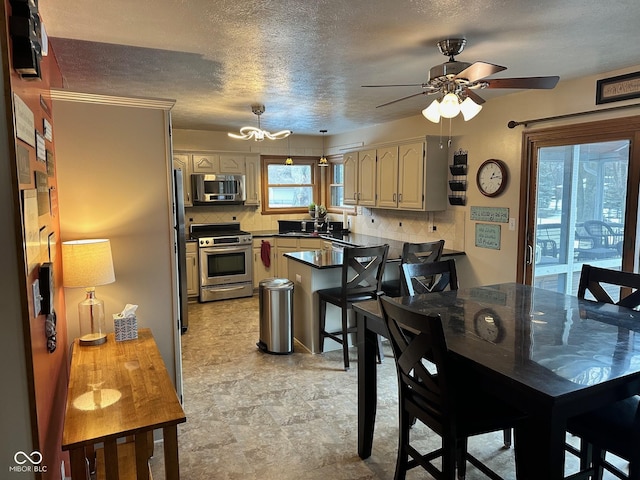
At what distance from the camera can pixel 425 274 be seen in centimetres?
283

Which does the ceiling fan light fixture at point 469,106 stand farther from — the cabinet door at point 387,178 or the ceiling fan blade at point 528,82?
the cabinet door at point 387,178

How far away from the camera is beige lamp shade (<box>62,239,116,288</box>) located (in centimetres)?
217

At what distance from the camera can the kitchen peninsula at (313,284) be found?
154 inches

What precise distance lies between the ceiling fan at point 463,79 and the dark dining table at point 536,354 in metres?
1.19

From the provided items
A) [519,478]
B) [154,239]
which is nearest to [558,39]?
[519,478]

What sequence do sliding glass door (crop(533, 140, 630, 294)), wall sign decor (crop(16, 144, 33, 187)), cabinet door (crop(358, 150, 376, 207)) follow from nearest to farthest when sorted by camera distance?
wall sign decor (crop(16, 144, 33, 187))
sliding glass door (crop(533, 140, 630, 294))
cabinet door (crop(358, 150, 376, 207))

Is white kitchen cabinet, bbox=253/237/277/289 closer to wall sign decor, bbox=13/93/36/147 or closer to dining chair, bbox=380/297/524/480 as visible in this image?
dining chair, bbox=380/297/524/480

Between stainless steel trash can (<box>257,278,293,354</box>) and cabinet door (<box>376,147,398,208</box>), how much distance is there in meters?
1.78

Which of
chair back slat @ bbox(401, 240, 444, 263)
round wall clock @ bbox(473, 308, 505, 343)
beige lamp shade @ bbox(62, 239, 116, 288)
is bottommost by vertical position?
round wall clock @ bbox(473, 308, 505, 343)

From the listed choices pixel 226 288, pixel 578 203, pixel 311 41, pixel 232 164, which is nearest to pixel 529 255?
pixel 578 203

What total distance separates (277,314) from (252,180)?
120 inches

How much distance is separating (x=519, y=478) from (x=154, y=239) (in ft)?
7.22

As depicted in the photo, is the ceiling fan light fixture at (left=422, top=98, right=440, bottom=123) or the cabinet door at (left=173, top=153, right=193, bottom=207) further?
the cabinet door at (left=173, top=153, right=193, bottom=207)

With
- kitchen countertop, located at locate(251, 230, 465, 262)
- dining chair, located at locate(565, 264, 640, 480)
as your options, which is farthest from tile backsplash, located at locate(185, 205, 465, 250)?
dining chair, located at locate(565, 264, 640, 480)
